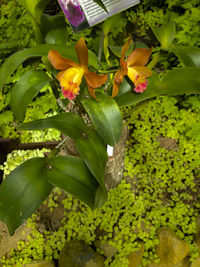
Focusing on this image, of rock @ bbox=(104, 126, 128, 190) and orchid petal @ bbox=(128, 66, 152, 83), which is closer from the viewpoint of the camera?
orchid petal @ bbox=(128, 66, 152, 83)

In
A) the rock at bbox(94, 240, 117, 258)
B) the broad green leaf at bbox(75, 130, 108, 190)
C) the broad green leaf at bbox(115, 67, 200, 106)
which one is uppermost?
the broad green leaf at bbox(115, 67, 200, 106)

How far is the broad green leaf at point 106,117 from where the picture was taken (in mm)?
792

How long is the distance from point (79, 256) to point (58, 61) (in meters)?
0.97

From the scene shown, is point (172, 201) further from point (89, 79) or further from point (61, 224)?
point (89, 79)

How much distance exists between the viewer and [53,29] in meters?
1.04

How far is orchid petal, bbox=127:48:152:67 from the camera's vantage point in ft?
2.50

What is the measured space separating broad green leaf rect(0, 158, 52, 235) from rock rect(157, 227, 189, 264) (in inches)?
32.1

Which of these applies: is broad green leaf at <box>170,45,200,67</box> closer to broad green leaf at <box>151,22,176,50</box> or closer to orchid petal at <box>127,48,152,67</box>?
broad green leaf at <box>151,22,176,50</box>

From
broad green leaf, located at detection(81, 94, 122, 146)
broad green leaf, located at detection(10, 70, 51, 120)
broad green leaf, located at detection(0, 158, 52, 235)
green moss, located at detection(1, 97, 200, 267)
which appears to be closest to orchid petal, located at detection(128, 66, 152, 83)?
broad green leaf, located at detection(81, 94, 122, 146)

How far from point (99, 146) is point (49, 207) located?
82cm

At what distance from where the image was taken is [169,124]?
1.74 meters

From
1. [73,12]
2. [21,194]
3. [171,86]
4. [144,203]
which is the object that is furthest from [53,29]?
[144,203]

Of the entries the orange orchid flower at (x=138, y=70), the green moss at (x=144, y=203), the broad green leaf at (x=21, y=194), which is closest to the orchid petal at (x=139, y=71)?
the orange orchid flower at (x=138, y=70)

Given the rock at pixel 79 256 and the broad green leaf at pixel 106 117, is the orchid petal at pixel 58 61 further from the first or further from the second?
the rock at pixel 79 256
